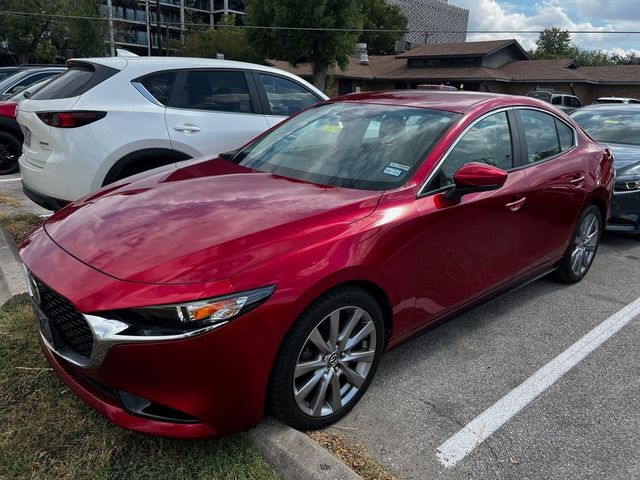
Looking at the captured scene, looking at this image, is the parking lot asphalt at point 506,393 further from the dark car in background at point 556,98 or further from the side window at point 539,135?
the dark car in background at point 556,98

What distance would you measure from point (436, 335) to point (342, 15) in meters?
29.9

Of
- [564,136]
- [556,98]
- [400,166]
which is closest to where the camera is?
[400,166]

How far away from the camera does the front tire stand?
7.31 ft

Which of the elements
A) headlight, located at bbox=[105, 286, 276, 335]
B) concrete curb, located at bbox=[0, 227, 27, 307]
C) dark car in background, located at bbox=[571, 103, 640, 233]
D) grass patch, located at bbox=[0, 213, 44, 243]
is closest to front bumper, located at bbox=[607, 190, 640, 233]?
dark car in background, located at bbox=[571, 103, 640, 233]

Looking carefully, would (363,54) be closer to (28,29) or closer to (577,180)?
(28,29)

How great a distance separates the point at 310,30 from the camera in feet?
97.6

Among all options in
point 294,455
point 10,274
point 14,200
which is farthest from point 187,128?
point 294,455

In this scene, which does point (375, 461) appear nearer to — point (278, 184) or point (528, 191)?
point (278, 184)

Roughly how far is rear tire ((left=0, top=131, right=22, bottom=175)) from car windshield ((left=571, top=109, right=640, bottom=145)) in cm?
876

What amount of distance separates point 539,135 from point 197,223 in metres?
2.74

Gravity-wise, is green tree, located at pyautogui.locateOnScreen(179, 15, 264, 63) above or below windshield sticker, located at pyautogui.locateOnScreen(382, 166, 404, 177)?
above

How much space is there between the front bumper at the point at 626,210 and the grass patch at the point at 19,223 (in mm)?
6051

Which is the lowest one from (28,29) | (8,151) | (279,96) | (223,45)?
(8,151)

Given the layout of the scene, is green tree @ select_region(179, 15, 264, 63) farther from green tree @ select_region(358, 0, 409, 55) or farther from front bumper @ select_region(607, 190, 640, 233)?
front bumper @ select_region(607, 190, 640, 233)
